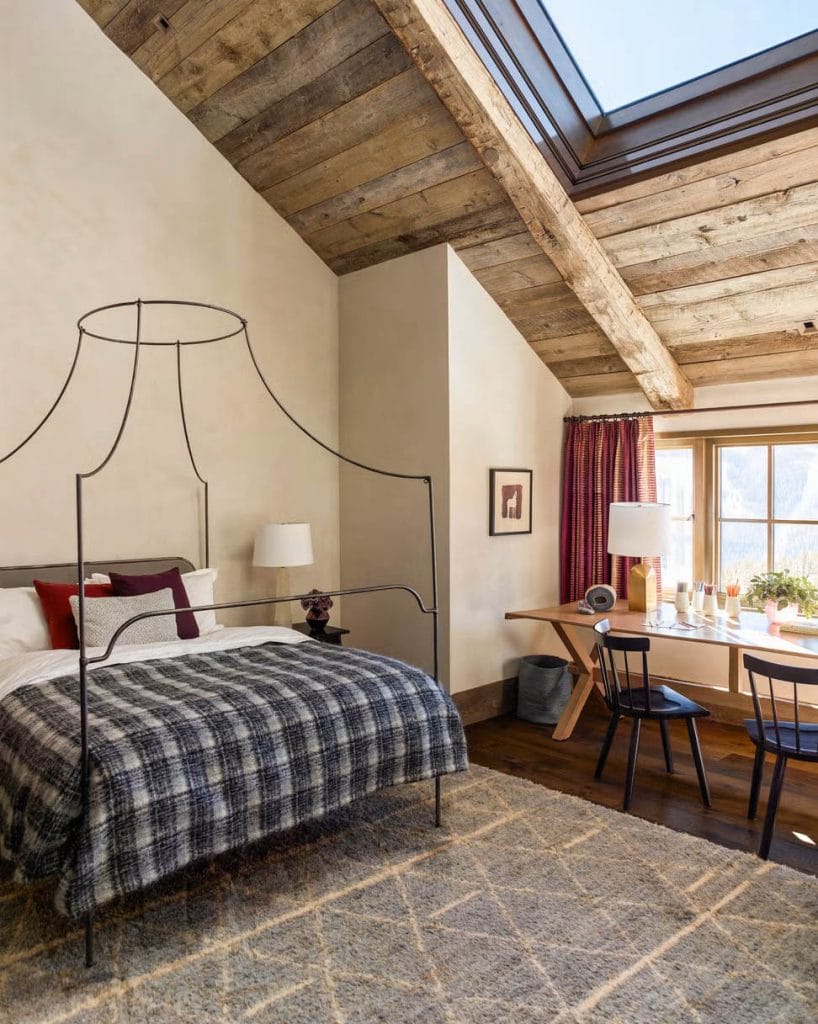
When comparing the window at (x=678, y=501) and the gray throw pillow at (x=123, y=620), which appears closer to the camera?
the gray throw pillow at (x=123, y=620)

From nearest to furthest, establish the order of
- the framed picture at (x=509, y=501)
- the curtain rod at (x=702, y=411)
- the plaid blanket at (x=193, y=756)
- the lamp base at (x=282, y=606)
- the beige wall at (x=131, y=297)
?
the plaid blanket at (x=193, y=756)
the beige wall at (x=131, y=297)
the curtain rod at (x=702, y=411)
the lamp base at (x=282, y=606)
the framed picture at (x=509, y=501)

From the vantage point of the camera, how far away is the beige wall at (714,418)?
4207 millimetres

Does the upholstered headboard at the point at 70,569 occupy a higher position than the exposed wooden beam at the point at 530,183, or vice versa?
the exposed wooden beam at the point at 530,183

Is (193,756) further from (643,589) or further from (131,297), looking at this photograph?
(643,589)

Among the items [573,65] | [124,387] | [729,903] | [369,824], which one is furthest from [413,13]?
[729,903]

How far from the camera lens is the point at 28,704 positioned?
261 centimetres

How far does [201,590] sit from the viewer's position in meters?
3.90

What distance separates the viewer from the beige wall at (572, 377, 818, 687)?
4207 mm

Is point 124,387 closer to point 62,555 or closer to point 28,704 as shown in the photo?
point 62,555

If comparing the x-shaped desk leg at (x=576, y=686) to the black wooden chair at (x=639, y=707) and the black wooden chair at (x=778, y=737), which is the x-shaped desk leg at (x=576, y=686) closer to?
Answer: the black wooden chair at (x=639, y=707)

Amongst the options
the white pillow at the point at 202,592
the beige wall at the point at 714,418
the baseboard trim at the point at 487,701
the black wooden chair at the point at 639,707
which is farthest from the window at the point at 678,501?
the white pillow at the point at 202,592

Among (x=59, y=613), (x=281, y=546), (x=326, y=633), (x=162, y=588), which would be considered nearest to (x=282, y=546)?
(x=281, y=546)

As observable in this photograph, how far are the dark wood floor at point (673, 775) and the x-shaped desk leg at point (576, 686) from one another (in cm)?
8

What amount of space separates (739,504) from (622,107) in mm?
2297
